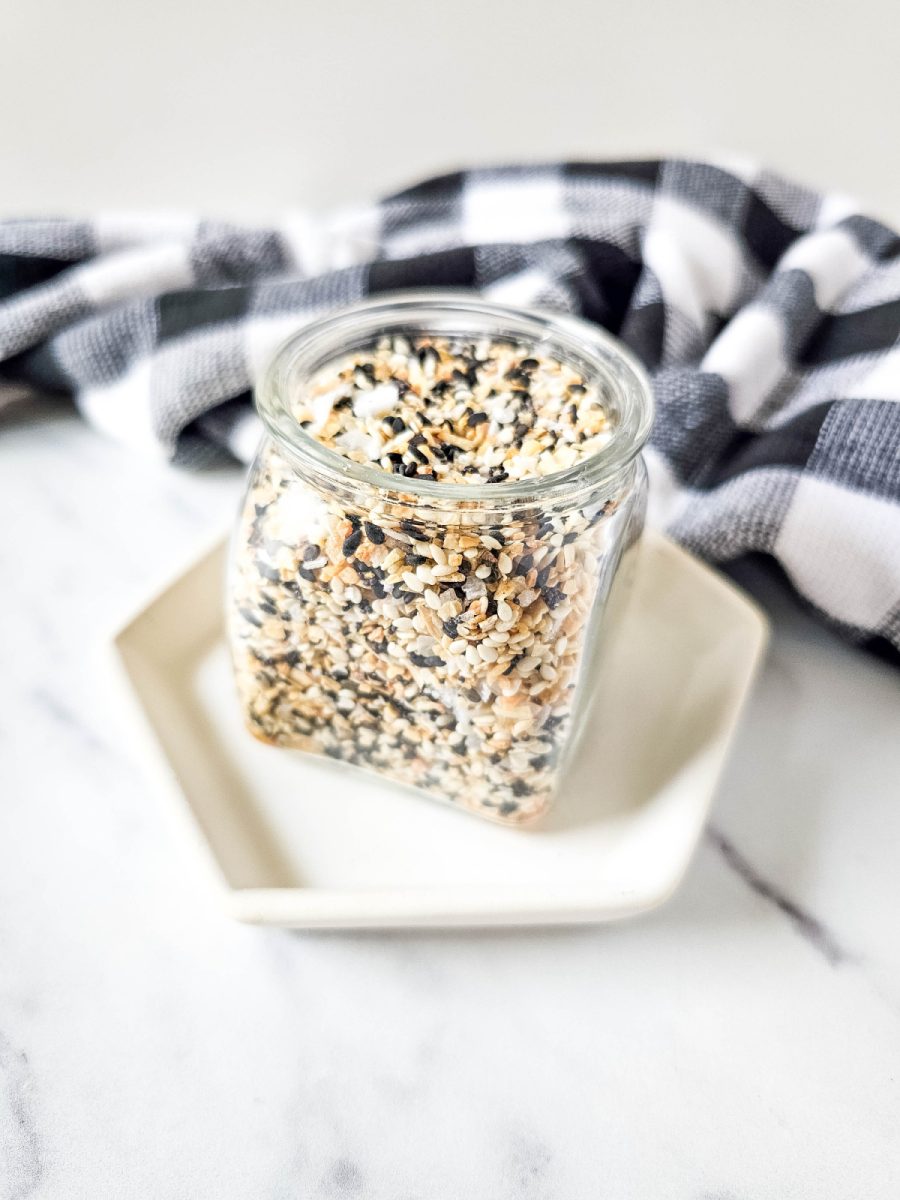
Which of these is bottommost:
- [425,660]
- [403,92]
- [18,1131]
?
[18,1131]

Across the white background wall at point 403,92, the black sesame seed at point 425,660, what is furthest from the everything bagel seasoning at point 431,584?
the white background wall at point 403,92

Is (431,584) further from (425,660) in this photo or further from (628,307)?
(628,307)

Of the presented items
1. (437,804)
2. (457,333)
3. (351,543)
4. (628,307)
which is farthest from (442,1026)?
(628,307)

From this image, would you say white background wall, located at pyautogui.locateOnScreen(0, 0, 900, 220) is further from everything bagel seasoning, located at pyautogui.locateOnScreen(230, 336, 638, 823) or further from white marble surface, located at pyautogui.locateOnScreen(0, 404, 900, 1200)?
white marble surface, located at pyautogui.locateOnScreen(0, 404, 900, 1200)

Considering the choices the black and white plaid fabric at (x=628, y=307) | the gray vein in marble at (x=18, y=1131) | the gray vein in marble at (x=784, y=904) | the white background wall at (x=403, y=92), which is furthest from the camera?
the white background wall at (x=403, y=92)

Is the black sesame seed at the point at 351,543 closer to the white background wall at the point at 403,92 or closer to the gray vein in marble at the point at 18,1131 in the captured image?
the gray vein in marble at the point at 18,1131

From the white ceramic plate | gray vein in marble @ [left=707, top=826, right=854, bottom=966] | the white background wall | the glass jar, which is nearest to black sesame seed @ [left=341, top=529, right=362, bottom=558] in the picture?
the glass jar
